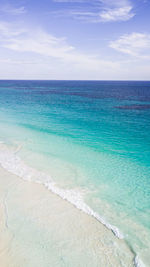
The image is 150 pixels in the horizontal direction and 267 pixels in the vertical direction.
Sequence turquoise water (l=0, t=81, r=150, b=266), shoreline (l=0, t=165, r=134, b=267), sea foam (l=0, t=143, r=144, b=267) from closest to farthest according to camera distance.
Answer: shoreline (l=0, t=165, r=134, b=267)
sea foam (l=0, t=143, r=144, b=267)
turquoise water (l=0, t=81, r=150, b=266)

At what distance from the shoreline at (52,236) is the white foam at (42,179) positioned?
30 cm

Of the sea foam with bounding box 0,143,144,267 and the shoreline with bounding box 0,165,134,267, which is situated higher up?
the sea foam with bounding box 0,143,144,267

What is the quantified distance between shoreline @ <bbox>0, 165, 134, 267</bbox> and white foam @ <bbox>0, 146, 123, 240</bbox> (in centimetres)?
30

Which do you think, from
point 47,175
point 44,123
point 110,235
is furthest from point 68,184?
point 44,123

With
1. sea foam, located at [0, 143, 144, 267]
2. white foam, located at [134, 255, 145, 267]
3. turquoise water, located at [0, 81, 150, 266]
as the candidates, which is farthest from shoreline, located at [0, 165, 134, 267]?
turquoise water, located at [0, 81, 150, 266]

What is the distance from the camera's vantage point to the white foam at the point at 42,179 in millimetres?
9625

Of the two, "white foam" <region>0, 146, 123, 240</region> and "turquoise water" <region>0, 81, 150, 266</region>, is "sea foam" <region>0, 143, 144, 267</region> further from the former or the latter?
"turquoise water" <region>0, 81, 150, 266</region>

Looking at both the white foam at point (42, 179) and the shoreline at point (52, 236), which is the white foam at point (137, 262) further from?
the white foam at point (42, 179)

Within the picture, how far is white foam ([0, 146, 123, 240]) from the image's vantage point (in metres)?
9.62

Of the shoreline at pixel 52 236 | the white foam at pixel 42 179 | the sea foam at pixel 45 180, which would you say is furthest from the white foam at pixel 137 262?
the white foam at pixel 42 179

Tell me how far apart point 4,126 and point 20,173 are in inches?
581

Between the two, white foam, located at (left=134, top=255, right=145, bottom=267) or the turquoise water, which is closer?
white foam, located at (left=134, top=255, right=145, bottom=267)

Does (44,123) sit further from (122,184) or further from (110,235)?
(110,235)

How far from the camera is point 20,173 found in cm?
1373
